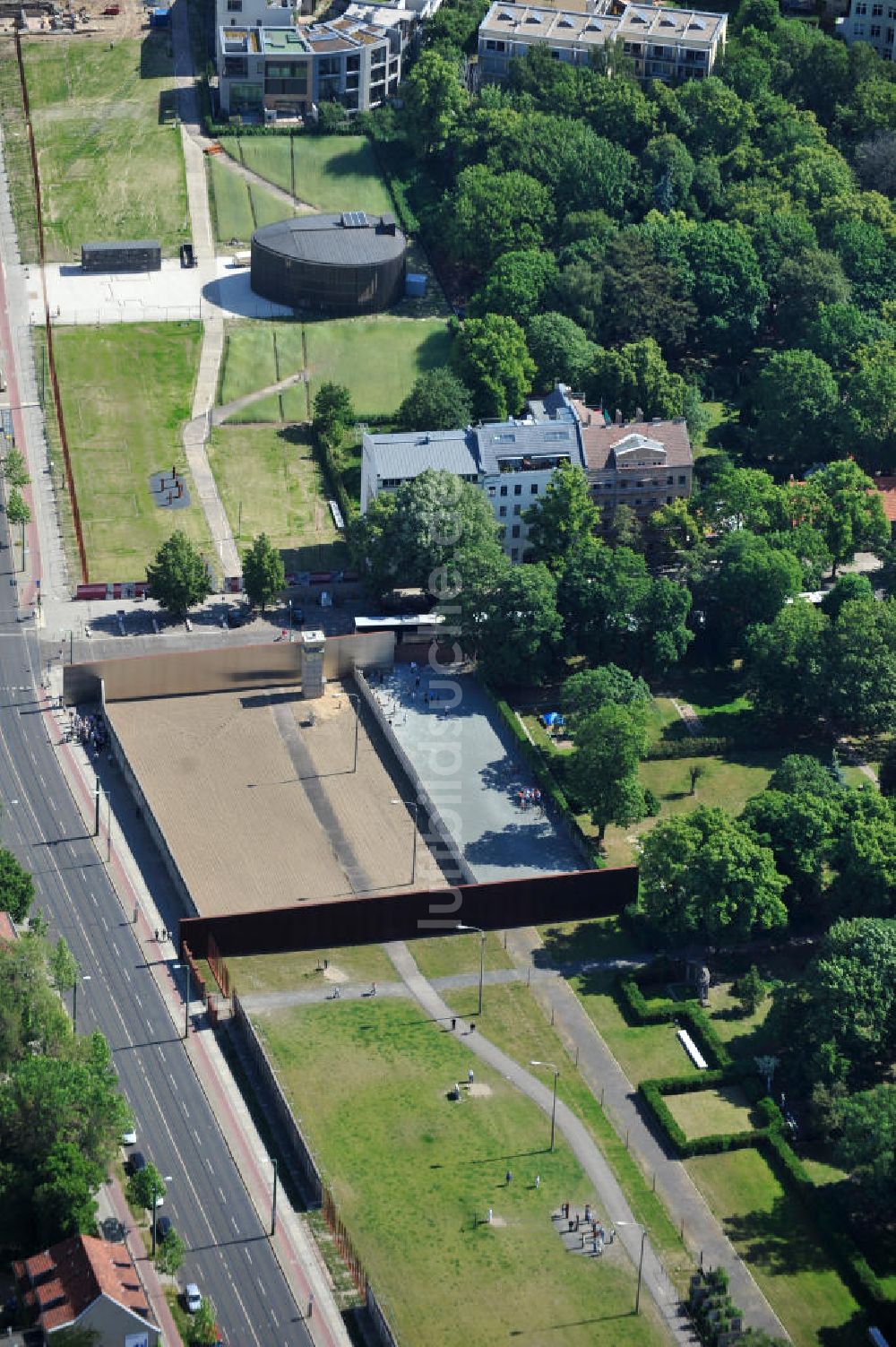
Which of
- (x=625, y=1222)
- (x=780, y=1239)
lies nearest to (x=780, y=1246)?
(x=780, y=1239)

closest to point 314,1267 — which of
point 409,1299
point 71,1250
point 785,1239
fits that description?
point 409,1299

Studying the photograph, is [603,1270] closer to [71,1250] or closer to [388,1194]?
[388,1194]

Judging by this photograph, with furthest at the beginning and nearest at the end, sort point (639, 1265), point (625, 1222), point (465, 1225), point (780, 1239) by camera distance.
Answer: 1. point (780, 1239)
2. point (625, 1222)
3. point (465, 1225)
4. point (639, 1265)

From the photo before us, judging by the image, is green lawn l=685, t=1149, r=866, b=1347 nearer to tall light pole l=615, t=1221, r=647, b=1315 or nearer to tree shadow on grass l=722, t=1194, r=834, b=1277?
tree shadow on grass l=722, t=1194, r=834, b=1277

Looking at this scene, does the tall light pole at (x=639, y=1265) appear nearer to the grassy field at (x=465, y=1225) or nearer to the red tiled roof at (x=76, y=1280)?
the grassy field at (x=465, y=1225)

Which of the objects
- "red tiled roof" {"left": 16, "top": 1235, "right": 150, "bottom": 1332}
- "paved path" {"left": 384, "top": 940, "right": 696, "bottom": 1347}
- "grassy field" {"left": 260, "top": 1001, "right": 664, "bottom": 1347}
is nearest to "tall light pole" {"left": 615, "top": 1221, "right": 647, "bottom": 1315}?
"paved path" {"left": 384, "top": 940, "right": 696, "bottom": 1347}

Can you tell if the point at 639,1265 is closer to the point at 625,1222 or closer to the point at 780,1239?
the point at 625,1222

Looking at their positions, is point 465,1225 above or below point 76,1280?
below
